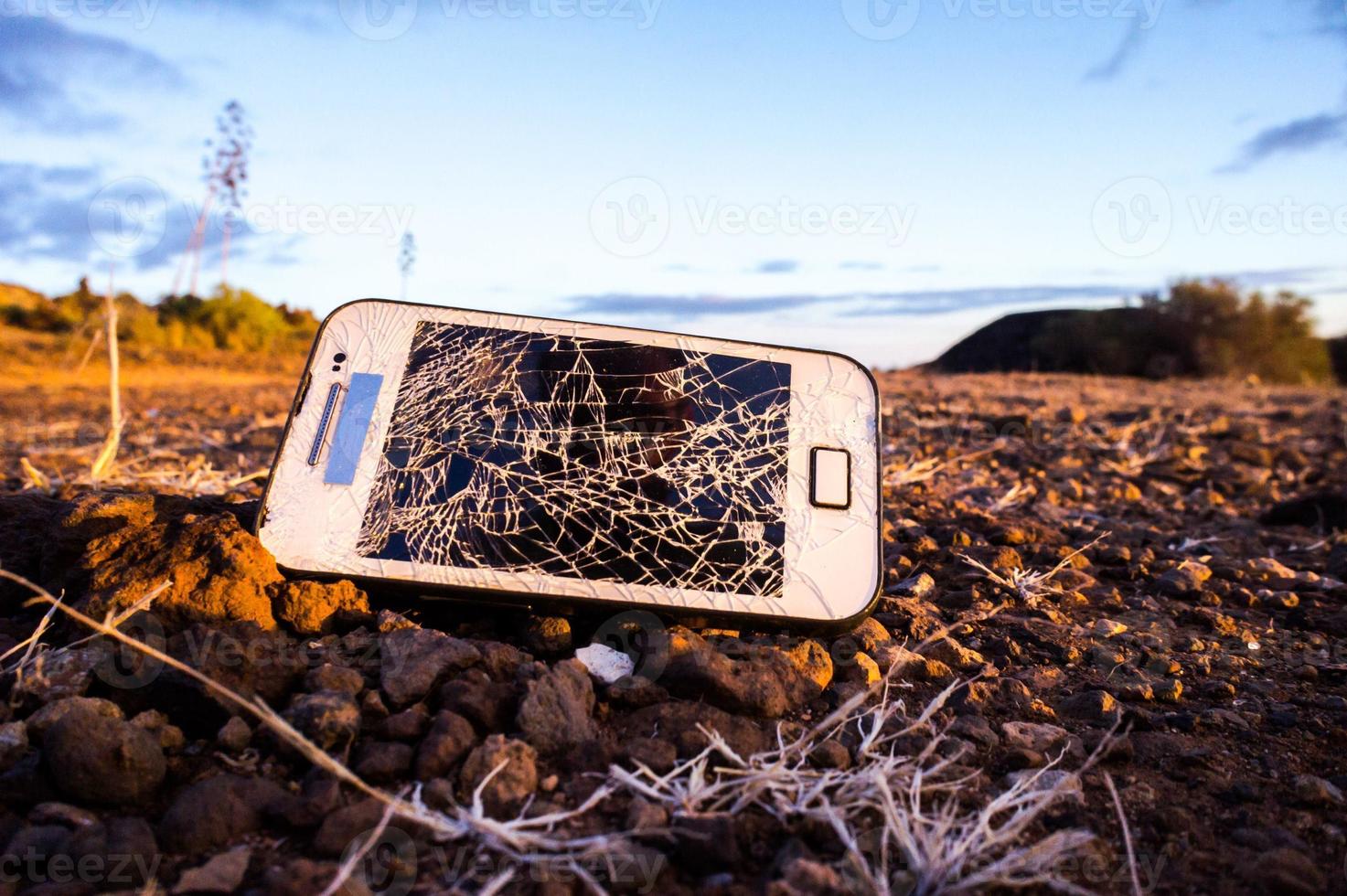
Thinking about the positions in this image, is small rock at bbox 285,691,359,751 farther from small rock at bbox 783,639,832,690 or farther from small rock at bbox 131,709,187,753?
small rock at bbox 783,639,832,690

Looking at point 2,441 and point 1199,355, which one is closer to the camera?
point 2,441

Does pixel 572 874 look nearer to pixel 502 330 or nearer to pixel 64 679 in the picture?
pixel 64 679

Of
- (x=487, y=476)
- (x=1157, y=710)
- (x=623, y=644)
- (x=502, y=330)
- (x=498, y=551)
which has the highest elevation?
(x=502, y=330)

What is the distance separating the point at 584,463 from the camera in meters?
2.02

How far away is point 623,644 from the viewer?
6.16 feet

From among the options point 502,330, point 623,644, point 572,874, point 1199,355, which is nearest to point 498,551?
point 623,644

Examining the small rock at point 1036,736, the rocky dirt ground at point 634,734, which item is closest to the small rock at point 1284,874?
the rocky dirt ground at point 634,734

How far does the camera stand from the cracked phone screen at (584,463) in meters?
1.95

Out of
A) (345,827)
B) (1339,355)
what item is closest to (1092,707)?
(345,827)

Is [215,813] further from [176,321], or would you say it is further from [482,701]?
[176,321]

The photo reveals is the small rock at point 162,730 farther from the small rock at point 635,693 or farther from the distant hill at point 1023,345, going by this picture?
the distant hill at point 1023,345

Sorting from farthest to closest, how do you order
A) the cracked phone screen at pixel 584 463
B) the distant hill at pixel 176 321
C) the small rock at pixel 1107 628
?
the distant hill at pixel 176 321 < the small rock at pixel 1107 628 < the cracked phone screen at pixel 584 463

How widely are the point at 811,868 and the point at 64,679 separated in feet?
4.45

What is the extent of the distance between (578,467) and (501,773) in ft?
2.41
